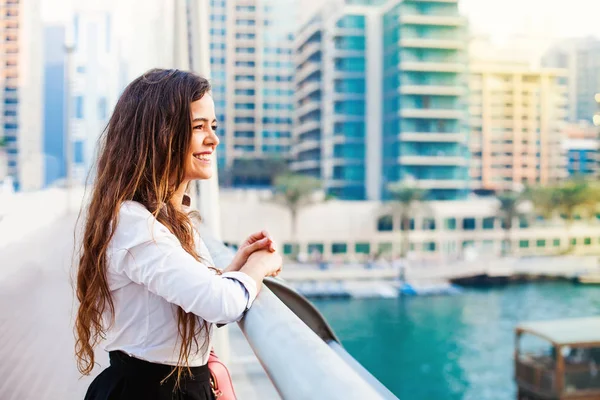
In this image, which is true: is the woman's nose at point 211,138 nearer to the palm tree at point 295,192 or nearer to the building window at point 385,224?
the palm tree at point 295,192

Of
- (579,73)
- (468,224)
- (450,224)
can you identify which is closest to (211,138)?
(450,224)

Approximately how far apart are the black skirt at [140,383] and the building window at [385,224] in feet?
74.9

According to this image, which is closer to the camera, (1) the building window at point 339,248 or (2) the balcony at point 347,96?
(1) the building window at point 339,248

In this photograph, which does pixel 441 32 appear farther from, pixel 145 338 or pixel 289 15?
pixel 145 338

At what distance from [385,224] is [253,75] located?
8863 mm

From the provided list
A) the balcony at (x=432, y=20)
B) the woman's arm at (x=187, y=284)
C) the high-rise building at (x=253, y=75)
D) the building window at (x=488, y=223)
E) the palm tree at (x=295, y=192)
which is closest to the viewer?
the woman's arm at (x=187, y=284)

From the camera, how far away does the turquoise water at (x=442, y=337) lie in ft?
71.7

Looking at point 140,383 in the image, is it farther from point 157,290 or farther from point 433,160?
point 433,160

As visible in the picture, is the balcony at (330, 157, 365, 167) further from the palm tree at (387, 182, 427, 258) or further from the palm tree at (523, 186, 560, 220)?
the palm tree at (523, 186, 560, 220)

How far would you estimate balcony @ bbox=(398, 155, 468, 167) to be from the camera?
2317 cm

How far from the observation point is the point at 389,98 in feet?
78.7

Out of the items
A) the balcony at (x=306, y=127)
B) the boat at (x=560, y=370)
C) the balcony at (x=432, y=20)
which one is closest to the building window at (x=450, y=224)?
the balcony at (x=306, y=127)

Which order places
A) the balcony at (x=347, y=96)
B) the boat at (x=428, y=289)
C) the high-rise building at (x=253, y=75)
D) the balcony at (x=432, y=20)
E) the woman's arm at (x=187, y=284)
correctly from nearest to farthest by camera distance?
1. the woman's arm at (x=187, y=284)
2. the balcony at (x=432, y=20)
3. the boat at (x=428, y=289)
4. the balcony at (x=347, y=96)
5. the high-rise building at (x=253, y=75)

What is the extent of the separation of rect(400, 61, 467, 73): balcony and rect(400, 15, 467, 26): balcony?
4.58 feet
